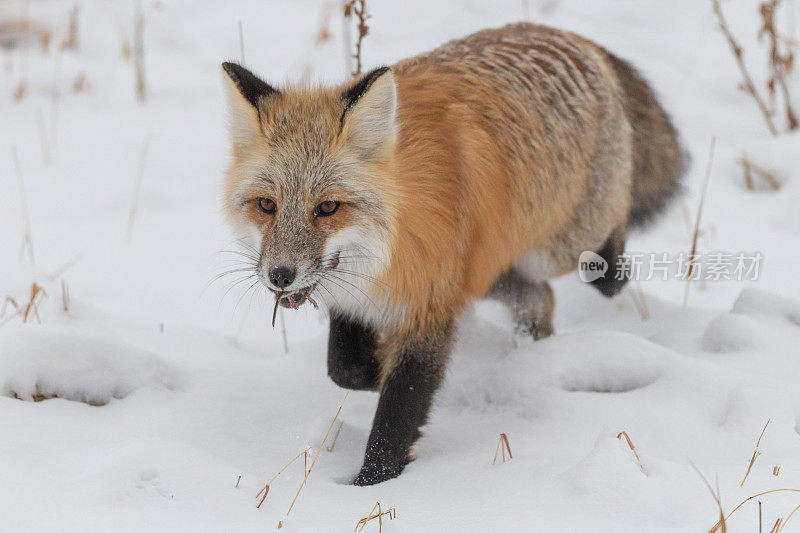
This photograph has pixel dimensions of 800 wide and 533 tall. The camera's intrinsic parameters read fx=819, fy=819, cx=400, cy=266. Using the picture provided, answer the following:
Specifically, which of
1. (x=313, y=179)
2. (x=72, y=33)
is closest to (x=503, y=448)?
(x=313, y=179)

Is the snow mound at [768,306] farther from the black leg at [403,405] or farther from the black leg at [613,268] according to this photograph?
the black leg at [403,405]

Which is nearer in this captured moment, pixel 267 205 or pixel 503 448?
pixel 267 205

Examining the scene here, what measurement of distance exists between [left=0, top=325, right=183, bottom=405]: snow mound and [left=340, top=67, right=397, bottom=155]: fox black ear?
4.64ft

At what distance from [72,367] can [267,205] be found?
3.69ft

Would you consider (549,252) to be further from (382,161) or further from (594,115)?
(382,161)

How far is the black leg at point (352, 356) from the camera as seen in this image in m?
3.57

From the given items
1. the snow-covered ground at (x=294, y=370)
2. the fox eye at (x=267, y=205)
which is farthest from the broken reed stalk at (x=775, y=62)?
the fox eye at (x=267, y=205)

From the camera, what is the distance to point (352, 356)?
141 inches

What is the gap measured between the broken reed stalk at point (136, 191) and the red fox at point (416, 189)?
2523mm

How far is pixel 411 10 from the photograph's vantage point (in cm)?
861

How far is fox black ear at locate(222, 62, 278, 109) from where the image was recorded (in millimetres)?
2998

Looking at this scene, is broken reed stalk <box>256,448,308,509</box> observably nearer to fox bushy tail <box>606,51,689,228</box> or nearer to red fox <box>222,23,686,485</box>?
red fox <box>222,23,686,485</box>

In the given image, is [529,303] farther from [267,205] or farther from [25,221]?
[25,221]

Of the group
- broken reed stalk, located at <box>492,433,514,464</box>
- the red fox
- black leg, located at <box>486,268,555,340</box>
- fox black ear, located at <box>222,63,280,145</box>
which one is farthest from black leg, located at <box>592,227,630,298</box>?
fox black ear, located at <box>222,63,280,145</box>
